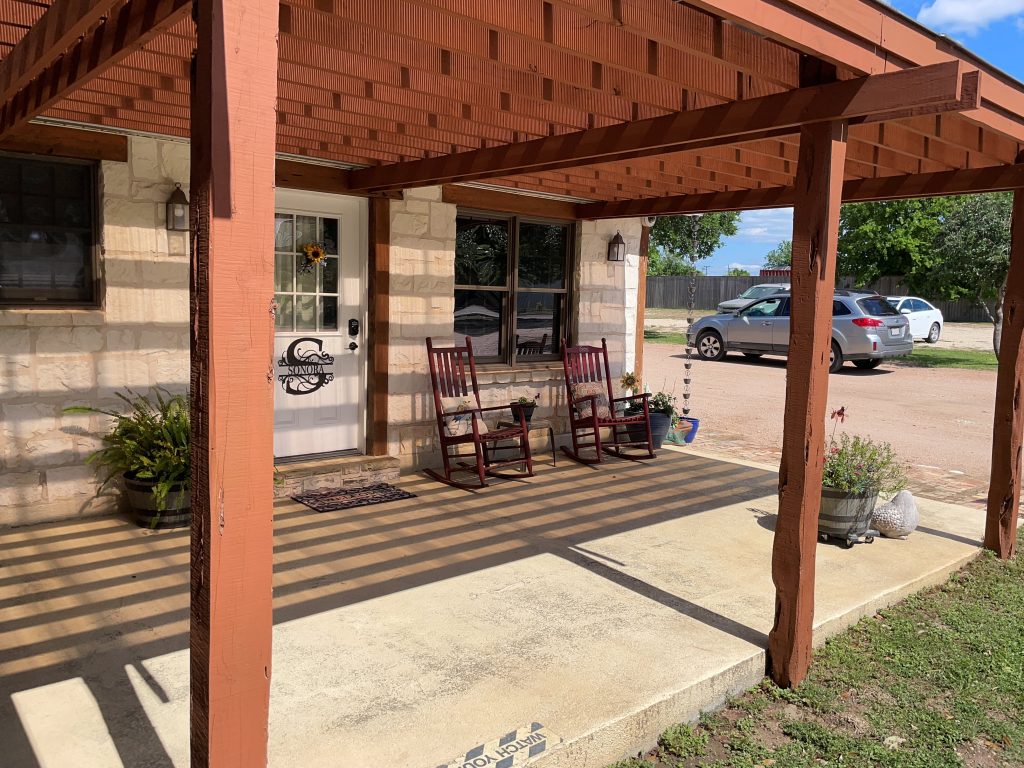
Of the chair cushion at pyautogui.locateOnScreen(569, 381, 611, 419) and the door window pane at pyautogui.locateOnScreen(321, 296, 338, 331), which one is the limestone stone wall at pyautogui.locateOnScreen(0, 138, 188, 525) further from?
the chair cushion at pyautogui.locateOnScreen(569, 381, 611, 419)

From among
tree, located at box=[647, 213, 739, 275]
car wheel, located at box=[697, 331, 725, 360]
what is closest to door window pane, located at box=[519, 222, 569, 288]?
car wheel, located at box=[697, 331, 725, 360]

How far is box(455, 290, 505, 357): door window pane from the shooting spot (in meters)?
6.34

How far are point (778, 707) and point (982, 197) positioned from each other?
15.5 metres

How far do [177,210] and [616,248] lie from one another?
152 inches

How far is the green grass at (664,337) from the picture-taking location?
1975cm

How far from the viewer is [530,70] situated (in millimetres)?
2807

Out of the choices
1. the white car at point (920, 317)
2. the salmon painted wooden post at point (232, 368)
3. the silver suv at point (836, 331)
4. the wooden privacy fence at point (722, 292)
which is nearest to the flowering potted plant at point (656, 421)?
the salmon painted wooden post at point (232, 368)

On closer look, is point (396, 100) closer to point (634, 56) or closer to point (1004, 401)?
point (634, 56)

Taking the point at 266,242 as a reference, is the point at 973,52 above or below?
above

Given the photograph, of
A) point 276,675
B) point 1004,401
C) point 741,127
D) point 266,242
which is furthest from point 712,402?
point 266,242

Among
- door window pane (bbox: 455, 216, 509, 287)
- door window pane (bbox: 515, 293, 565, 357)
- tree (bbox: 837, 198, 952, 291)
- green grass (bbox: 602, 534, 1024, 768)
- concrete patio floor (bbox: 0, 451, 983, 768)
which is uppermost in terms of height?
tree (bbox: 837, 198, 952, 291)

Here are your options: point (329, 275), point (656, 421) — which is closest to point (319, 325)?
point (329, 275)

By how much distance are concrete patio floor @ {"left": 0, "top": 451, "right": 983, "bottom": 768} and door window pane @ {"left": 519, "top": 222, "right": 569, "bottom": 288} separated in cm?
228

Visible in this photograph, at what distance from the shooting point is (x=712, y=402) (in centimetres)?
1059
